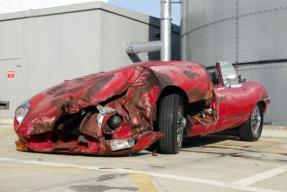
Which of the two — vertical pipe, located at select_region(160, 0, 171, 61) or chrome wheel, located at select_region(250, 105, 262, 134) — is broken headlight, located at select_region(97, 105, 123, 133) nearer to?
chrome wheel, located at select_region(250, 105, 262, 134)

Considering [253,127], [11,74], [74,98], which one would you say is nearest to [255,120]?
[253,127]

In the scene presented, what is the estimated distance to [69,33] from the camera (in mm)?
18469

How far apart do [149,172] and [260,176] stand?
4.04 feet

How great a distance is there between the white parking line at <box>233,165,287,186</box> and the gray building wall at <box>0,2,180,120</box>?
465 inches

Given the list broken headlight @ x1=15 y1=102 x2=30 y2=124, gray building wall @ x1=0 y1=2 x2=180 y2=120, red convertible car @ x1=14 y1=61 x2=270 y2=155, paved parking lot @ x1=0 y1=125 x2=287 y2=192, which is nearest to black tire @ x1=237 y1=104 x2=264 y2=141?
paved parking lot @ x1=0 y1=125 x2=287 y2=192

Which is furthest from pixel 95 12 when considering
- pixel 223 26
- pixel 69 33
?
pixel 223 26

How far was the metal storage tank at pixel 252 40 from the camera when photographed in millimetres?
13492

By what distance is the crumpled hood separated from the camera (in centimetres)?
707

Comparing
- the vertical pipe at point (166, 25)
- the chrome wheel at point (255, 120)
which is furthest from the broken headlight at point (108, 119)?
the vertical pipe at point (166, 25)

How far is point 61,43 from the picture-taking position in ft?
61.2

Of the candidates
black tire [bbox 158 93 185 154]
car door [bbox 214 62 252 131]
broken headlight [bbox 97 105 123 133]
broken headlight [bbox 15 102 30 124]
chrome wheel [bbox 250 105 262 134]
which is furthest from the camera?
chrome wheel [bbox 250 105 262 134]

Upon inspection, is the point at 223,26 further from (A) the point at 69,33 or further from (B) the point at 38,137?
(B) the point at 38,137

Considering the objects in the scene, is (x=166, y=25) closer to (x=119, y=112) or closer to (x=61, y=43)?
(x=61, y=43)

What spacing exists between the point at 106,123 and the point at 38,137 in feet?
3.81
